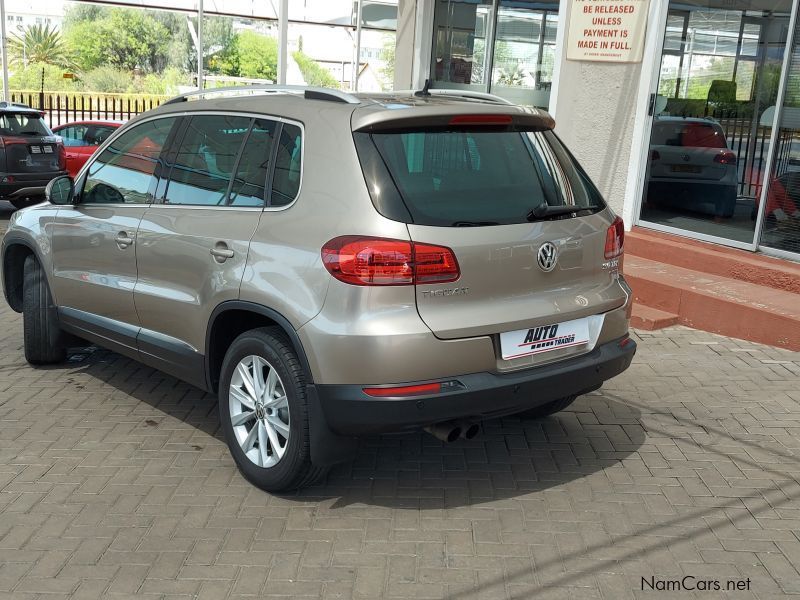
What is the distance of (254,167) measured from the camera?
14.2ft

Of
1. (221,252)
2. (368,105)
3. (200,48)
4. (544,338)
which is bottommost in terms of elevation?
(544,338)

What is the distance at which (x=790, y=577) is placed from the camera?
358 centimetres

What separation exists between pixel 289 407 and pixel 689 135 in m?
6.09

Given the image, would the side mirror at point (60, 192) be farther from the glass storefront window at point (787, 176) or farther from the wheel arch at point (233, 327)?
the glass storefront window at point (787, 176)

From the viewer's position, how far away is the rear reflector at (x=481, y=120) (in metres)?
4.11

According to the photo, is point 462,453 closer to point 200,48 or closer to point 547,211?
Result: point 547,211

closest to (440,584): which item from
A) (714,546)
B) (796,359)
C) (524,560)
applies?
(524,560)

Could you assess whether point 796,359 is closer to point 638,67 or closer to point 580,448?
point 580,448

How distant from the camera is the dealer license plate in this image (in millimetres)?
3930

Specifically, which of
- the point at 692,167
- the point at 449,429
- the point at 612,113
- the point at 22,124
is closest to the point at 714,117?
the point at 692,167

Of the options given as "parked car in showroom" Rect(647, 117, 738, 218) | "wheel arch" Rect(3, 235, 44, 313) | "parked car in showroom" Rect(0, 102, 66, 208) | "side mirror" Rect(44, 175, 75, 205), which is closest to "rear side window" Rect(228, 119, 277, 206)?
"side mirror" Rect(44, 175, 75, 205)

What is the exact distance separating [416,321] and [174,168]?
6.20 feet

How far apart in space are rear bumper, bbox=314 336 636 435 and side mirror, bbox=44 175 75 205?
8.58ft

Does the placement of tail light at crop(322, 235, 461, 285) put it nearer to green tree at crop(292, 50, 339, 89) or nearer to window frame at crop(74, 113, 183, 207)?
window frame at crop(74, 113, 183, 207)
